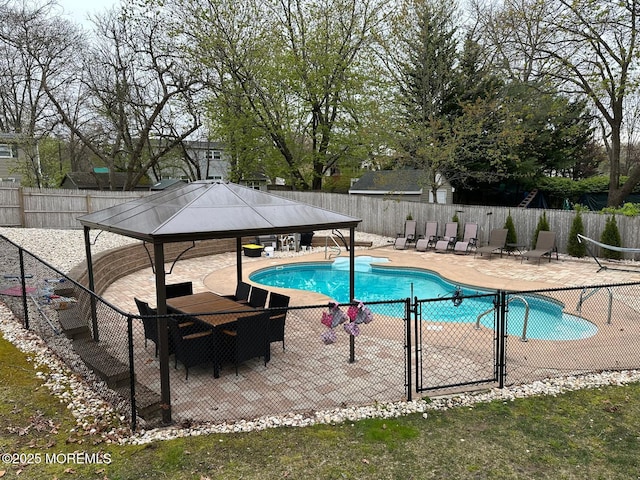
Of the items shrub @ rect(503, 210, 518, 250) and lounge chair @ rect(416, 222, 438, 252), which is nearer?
shrub @ rect(503, 210, 518, 250)

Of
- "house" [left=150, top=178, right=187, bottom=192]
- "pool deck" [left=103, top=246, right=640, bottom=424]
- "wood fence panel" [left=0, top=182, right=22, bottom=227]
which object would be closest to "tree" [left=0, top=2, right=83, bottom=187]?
"wood fence panel" [left=0, top=182, right=22, bottom=227]

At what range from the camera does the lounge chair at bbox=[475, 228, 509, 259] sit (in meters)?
15.2

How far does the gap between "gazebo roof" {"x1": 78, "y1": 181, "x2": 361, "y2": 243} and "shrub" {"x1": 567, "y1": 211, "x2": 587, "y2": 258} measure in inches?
442

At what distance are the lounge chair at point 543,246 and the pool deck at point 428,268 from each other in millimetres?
293

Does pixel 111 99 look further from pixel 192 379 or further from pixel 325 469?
pixel 325 469

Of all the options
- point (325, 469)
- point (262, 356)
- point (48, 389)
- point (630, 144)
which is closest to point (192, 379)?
point (262, 356)

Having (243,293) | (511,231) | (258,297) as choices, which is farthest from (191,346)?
(511,231)

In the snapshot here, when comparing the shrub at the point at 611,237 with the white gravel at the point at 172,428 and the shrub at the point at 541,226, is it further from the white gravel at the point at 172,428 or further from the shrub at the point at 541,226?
the white gravel at the point at 172,428

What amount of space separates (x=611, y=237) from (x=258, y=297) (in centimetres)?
1199

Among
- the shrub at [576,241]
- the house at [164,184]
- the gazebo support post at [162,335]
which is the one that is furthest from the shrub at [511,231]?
the house at [164,184]

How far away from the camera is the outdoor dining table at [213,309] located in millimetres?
6070

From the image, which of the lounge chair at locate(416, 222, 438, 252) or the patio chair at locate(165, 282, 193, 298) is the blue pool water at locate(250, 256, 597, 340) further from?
the patio chair at locate(165, 282, 193, 298)

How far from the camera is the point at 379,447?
13.9 feet

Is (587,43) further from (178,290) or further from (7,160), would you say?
(7,160)
